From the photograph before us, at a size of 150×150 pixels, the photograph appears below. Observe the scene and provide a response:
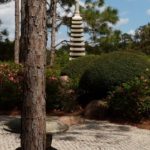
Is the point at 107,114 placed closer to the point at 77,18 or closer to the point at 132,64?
the point at 132,64

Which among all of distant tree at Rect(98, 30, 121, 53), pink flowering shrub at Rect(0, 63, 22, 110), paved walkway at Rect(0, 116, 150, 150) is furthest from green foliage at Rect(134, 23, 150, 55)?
paved walkway at Rect(0, 116, 150, 150)

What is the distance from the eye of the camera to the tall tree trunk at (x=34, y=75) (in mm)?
5258

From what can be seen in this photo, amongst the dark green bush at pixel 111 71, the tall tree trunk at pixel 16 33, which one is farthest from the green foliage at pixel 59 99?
the tall tree trunk at pixel 16 33

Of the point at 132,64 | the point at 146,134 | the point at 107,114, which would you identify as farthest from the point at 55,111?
the point at 146,134

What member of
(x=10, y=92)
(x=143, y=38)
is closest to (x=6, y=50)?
(x=143, y=38)

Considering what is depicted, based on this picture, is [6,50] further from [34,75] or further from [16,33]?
[34,75]

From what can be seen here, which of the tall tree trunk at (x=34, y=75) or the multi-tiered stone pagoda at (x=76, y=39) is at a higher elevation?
the multi-tiered stone pagoda at (x=76, y=39)

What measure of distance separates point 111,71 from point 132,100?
1.03 meters

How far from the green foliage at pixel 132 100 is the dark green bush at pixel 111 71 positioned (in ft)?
1.12

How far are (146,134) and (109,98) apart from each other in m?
2.08

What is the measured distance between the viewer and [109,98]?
1252 centimetres

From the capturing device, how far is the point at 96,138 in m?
9.73

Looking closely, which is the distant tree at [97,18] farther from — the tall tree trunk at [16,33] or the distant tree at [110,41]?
the tall tree trunk at [16,33]

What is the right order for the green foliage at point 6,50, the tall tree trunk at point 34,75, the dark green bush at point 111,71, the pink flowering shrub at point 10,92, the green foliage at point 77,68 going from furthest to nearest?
1. the green foliage at point 6,50
2. the green foliage at point 77,68
3. the pink flowering shrub at point 10,92
4. the dark green bush at point 111,71
5. the tall tree trunk at point 34,75
